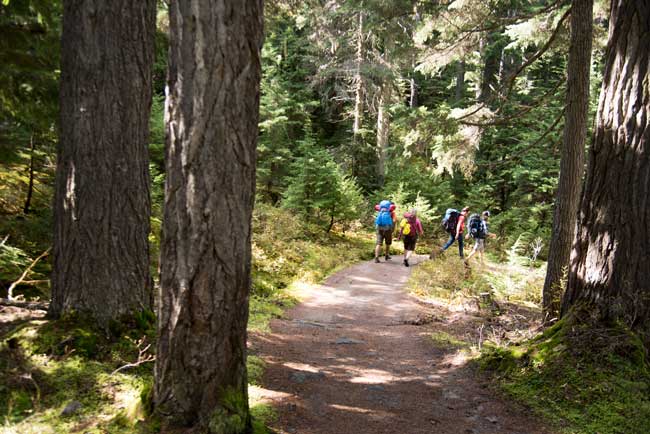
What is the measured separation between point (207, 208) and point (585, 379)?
12.8ft

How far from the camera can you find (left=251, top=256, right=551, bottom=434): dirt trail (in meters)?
3.87

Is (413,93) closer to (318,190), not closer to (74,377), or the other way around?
(318,190)

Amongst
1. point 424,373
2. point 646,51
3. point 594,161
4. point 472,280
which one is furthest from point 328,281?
point 646,51

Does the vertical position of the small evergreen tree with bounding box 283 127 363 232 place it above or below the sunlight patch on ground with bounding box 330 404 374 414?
above

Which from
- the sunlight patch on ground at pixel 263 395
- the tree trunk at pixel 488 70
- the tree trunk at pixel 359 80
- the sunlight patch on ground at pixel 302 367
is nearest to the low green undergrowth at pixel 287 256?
the sunlight patch on ground at pixel 302 367

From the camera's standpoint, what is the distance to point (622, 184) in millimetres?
4262

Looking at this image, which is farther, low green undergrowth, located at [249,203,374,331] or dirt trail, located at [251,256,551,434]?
low green undergrowth, located at [249,203,374,331]

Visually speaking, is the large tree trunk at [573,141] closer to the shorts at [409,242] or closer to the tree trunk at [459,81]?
the shorts at [409,242]

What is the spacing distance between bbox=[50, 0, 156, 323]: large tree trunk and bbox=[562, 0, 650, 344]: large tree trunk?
4873mm

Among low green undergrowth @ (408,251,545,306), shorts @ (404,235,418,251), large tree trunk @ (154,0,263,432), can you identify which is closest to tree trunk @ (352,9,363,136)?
shorts @ (404,235,418,251)

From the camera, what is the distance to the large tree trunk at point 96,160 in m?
4.05

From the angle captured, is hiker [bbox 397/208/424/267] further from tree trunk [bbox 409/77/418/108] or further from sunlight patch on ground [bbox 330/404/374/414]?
tree trunk [bbox 409/77/418/108]

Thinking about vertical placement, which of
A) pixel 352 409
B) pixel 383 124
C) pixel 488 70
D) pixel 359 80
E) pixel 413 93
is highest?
pixel 488 70

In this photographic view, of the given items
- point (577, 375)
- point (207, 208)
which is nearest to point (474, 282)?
point (577, 375)
